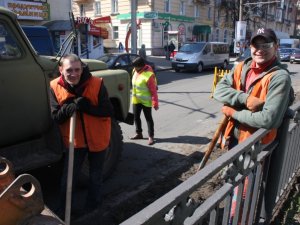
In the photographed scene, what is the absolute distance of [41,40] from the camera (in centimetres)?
740

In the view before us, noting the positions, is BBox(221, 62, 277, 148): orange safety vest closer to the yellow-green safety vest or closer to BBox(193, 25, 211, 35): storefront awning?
the yellow-green safety vest

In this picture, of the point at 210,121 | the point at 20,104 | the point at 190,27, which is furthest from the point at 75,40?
the point at 190,27

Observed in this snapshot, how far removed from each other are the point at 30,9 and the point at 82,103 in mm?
16138

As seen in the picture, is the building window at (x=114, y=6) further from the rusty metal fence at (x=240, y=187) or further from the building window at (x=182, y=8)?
the rusty metal fence at (x=240, y=187)

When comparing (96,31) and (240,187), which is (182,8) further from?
(240,187)

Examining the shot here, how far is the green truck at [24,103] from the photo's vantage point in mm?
3660

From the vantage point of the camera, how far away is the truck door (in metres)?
3.65

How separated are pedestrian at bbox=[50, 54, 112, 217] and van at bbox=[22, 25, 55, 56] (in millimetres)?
3595

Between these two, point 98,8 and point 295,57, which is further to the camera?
point 98,8

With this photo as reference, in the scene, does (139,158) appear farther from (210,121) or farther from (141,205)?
(210,121)

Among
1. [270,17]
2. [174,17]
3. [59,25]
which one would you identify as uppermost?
[270,17]

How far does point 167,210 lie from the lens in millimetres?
1452

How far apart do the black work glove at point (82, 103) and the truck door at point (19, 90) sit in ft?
2.65

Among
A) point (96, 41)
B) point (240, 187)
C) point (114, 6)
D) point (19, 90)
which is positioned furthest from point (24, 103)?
point (114, 6)
